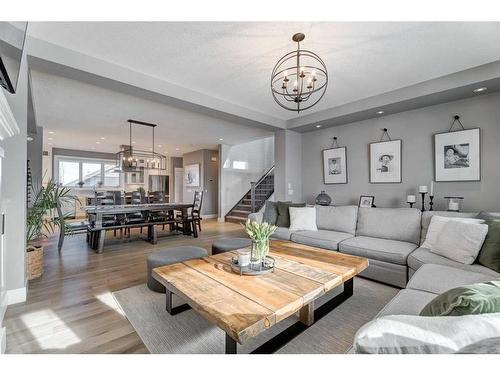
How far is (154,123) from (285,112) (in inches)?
117

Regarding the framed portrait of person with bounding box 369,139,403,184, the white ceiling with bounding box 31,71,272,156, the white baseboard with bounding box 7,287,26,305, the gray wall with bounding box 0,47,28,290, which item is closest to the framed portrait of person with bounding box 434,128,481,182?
the framed portrait of person with bounding box 369,139,403,184

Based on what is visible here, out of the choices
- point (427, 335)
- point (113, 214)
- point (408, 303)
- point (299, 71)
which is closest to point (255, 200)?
point (113, 214)

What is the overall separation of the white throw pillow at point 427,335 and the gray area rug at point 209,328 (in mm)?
1195

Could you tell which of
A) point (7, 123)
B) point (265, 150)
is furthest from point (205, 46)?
point (265, 150)

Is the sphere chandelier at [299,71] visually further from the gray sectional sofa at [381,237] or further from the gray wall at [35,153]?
the gray wall at [35,153]

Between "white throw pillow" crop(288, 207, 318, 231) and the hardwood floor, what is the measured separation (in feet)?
7.71

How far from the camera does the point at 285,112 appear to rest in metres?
4.59

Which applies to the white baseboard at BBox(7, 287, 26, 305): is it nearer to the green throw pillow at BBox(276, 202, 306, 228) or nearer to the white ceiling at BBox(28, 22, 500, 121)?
the white ceiling at BBox(28, 22, 500, 121)

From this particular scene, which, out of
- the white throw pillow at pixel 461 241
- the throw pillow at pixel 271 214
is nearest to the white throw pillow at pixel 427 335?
the white throw pillow at pixel 461 241

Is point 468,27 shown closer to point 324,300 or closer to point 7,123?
A: point 324,300

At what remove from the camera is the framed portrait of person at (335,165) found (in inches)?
184

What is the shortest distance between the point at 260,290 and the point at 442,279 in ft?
4.84

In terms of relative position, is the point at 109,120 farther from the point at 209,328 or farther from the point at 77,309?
the point at 209,328

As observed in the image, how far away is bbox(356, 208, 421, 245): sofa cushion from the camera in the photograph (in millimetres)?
3061
